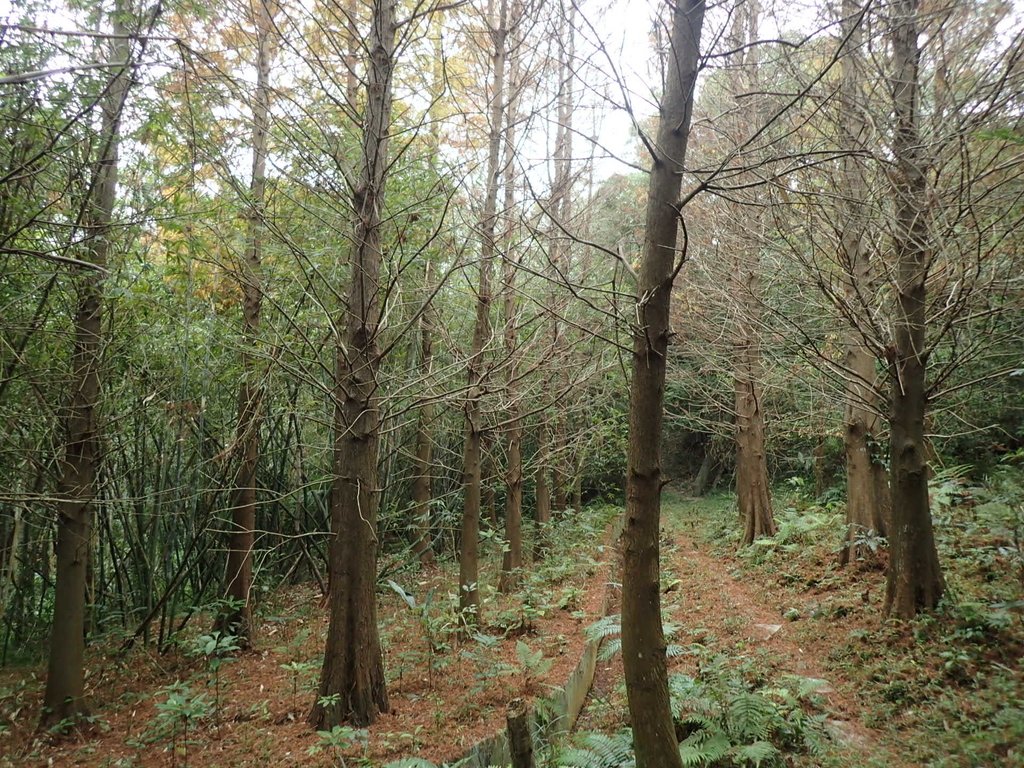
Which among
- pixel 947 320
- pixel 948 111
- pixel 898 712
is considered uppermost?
pixel 948 111

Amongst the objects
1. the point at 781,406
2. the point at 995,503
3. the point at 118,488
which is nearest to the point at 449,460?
the point at 118,488

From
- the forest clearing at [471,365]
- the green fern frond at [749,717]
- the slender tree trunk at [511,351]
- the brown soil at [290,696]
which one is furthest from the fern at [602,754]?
the slender tree trunk at [511,351]

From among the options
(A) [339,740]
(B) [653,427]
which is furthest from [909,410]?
(A) [339,740]

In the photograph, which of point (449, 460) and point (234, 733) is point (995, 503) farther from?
point (449, 460)

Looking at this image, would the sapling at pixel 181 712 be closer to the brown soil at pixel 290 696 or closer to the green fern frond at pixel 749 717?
the brown soil at pixel 290 696

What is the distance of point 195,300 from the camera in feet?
22.1

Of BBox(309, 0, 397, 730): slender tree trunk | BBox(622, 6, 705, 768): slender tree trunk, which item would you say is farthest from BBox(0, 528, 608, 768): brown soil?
BBox(622, 6, 705, 768): slender tree trunk

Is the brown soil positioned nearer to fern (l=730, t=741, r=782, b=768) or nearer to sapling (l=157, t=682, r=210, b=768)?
sapling (l=157, t=682, r=210, b=768)

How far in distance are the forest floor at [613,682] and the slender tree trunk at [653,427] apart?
996 millimetres

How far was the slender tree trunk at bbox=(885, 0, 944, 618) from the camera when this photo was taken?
15.7ft

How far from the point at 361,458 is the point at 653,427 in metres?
2.39

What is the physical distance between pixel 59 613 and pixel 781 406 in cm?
1383

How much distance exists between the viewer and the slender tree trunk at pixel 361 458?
4.37 metres

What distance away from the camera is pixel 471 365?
221 inches
